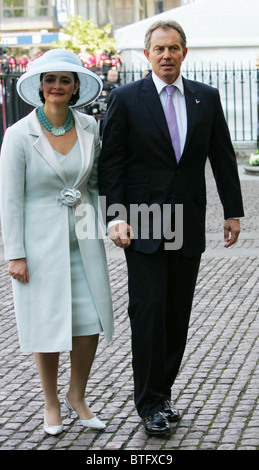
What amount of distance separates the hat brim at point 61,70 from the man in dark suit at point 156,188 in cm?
19

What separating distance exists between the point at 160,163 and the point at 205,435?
4.13ft

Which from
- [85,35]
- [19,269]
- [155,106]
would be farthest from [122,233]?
[85,35]

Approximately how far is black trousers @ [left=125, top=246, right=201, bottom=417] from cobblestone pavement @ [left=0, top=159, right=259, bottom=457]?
20 cm

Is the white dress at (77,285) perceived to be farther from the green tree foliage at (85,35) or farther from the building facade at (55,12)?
the building facade at (55,12)

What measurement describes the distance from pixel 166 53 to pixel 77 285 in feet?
3.71

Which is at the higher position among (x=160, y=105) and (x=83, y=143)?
(x=160, y=105)

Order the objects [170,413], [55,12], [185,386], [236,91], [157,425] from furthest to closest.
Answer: [55,12] < [236,91] < [185,386] < [170,413] < [157,425]

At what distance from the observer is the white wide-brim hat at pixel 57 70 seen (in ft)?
13.3

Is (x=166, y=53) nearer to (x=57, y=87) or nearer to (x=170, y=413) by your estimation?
(x=57, y=87)

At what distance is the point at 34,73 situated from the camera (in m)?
4.04

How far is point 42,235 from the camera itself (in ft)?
13.5

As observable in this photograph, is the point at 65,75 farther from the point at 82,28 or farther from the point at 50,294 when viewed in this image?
the point at 82,28

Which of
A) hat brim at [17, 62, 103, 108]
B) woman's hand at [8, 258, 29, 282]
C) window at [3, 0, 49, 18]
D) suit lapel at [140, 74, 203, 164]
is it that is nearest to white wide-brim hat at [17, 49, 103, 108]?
hat brim at [17, 62, 103, 108]

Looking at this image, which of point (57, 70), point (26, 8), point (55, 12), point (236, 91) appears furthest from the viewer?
point (26, 8)
